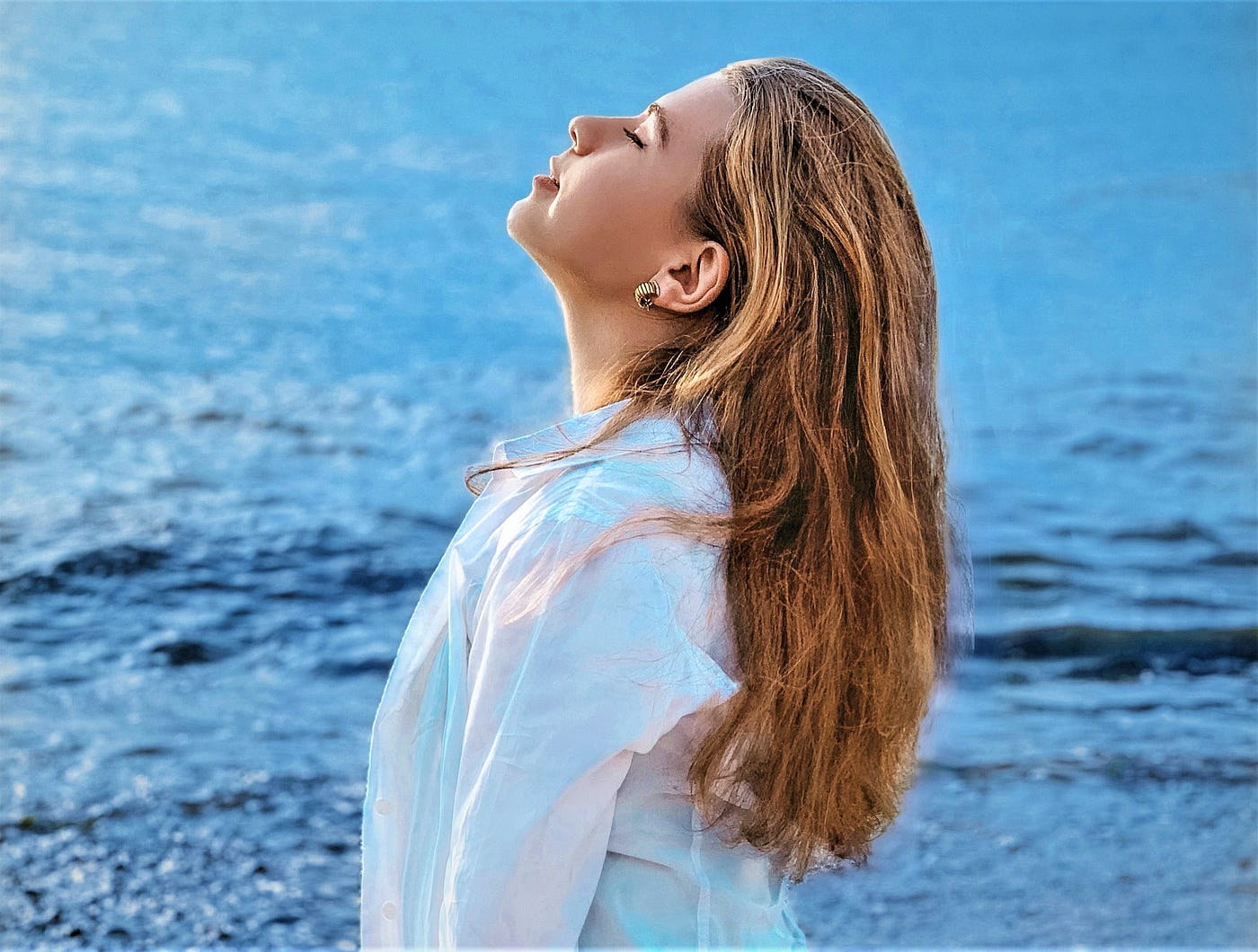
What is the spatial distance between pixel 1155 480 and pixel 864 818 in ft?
22.4

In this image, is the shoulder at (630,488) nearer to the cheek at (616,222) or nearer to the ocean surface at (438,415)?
the cheek at (616,222)

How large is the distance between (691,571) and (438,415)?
312 inches

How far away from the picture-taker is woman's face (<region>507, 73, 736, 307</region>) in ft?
5.79

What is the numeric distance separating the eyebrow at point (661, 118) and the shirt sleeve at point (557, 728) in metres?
0.61

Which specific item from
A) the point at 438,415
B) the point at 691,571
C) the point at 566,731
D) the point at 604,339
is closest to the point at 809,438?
the point at 691,571

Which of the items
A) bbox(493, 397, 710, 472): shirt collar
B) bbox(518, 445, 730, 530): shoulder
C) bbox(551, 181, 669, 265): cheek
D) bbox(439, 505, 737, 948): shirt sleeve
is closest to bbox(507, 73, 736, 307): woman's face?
bbox(551, 181, 669, 265): cheek

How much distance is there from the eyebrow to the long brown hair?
0.08 m

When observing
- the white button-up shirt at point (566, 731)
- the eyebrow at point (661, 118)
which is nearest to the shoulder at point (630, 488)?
the white button-up shirt at point (566, 731)

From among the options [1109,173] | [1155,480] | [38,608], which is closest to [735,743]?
[38,608]

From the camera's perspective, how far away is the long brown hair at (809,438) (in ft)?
5.11

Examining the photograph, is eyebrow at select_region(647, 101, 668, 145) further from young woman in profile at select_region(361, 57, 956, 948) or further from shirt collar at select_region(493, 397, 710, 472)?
shirt collar at select_region(493, 397, 710, 472)

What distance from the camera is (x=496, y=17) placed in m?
19.1

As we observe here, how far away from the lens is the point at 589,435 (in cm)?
169

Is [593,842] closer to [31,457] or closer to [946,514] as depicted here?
[946,514]
